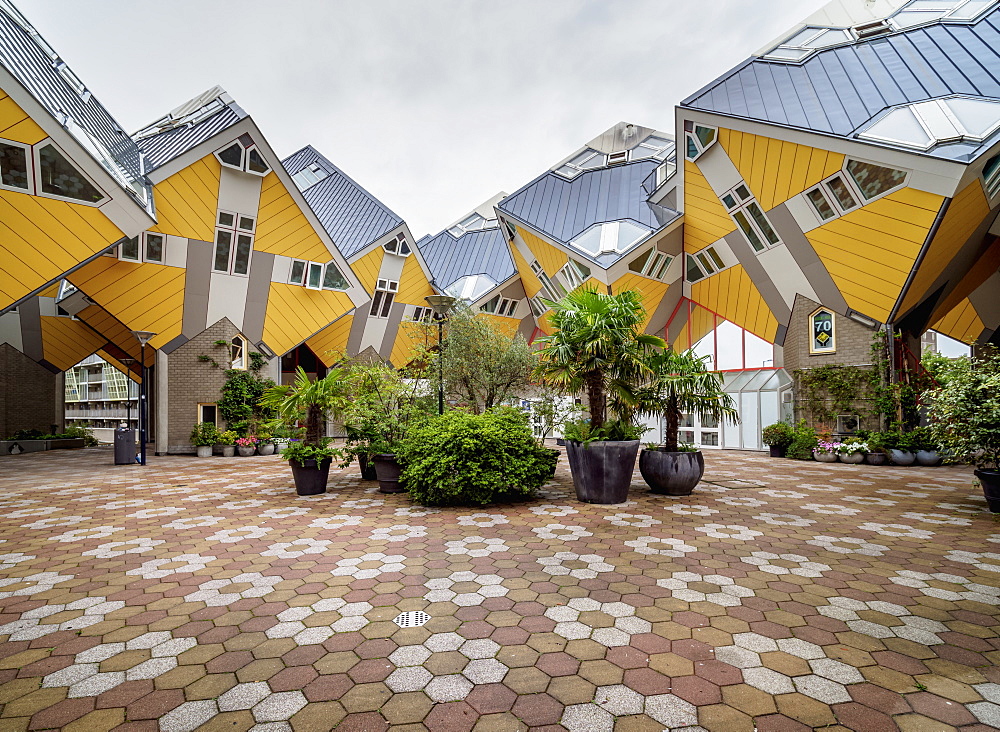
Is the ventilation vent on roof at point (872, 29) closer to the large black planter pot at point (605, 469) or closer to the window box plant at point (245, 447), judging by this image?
the large black planter pot at point (605, 469)

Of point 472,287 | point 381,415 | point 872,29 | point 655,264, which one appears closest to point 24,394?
point 472,287

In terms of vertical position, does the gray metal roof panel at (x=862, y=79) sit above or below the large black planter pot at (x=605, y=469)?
above

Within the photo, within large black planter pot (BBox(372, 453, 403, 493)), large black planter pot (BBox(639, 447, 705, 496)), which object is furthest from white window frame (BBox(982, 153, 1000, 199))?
large black planter pot (BBox(372, 453, 403, 493))

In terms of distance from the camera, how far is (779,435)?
16281mm

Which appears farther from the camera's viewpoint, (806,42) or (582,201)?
(582,201)

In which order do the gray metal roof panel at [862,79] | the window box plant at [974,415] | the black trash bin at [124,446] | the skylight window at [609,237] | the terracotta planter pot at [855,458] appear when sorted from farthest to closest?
the skylight window at [609,237], the black trash bin at [124,446], the terracotta planter pot at [855,458], the gray metal roof panel at [862,79], the window box plant at [974,415]

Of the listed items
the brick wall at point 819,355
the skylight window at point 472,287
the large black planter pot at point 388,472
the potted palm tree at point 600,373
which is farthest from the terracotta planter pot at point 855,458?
the skylight window at point 472,287

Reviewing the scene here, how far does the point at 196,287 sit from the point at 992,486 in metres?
20.4

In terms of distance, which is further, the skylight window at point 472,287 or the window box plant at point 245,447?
the skylight window at point 472,287

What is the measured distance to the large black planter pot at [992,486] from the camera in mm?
7387

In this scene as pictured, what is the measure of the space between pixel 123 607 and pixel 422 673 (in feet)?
9.12

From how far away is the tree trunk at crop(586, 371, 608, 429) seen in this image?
8.59 m

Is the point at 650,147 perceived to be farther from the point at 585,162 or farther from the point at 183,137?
the point at 183,137

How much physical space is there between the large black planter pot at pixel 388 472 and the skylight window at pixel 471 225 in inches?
1012
